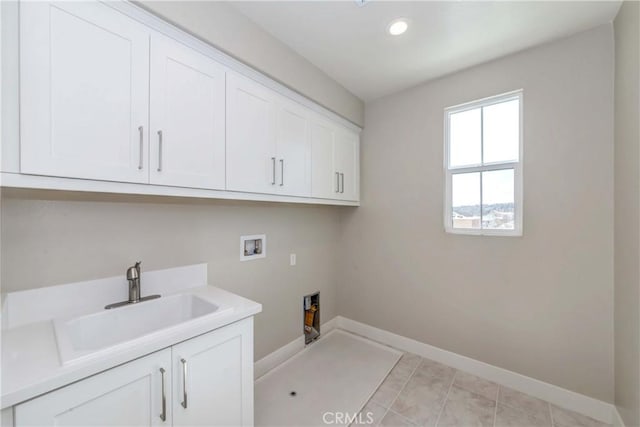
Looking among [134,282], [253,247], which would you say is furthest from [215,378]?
[253,247]

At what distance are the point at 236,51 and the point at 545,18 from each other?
2000mm

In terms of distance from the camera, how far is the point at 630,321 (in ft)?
4.67

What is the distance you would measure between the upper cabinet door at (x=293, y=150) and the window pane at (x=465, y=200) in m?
1.33

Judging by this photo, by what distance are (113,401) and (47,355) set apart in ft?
0.94

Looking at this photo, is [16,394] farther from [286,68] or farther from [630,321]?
[630,321]

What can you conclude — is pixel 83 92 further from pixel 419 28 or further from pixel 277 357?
pixel 277 357

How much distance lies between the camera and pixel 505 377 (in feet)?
6.66

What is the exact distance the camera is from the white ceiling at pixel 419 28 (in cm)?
154

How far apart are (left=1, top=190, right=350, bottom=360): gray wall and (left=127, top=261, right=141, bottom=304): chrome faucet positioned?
0.40 feet

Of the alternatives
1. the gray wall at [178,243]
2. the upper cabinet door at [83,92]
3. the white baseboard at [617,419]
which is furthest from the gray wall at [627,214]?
the upper cabinet door at [83,92]

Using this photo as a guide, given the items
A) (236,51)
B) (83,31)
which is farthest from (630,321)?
(83,31)

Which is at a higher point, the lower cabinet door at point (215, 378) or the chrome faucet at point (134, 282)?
the chrome faucet at point (134, 282)

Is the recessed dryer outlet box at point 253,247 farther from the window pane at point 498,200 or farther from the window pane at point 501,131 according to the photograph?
the window pane at point 501,131

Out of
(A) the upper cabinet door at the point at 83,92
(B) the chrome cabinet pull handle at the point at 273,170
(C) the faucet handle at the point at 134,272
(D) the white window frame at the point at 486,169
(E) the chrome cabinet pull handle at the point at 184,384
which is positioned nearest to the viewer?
(A) the upper cabinet door at the point at 83,92
